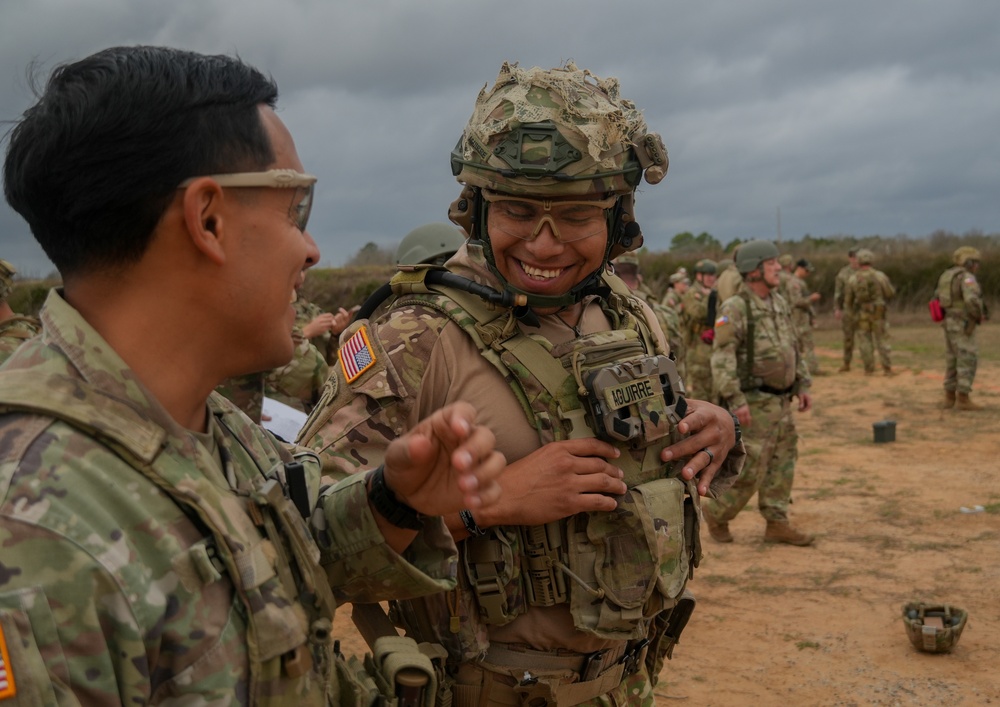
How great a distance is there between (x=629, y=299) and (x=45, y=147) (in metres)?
2.02

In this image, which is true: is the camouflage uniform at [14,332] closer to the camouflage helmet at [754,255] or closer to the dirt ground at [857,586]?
the dirt ground at [857,586]

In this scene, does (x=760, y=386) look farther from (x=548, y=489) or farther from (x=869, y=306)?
(x=869, y=306)

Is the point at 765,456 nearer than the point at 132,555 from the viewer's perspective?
No

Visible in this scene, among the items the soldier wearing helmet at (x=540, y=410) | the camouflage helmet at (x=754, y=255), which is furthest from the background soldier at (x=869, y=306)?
the soldier wearing helmet at (x=540, y=410)

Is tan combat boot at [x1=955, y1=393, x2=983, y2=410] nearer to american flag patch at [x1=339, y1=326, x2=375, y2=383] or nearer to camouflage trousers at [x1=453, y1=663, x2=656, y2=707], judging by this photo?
camouflage trousers at [x1=453, y1=663, x2=656, y2=707]

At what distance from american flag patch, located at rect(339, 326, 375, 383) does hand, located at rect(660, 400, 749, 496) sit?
91cm

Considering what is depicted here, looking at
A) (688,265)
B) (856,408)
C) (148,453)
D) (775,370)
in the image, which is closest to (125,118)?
(148,453)

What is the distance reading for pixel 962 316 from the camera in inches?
550

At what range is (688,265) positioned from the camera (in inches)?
1200

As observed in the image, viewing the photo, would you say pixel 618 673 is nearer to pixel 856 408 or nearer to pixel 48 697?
pixel 48 697

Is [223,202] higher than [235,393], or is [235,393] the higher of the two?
[223,202]

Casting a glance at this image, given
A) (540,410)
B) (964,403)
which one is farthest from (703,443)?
(964,403)

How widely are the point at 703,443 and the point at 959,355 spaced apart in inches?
512

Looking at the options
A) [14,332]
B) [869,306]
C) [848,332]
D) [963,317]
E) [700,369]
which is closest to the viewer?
[14,332]
